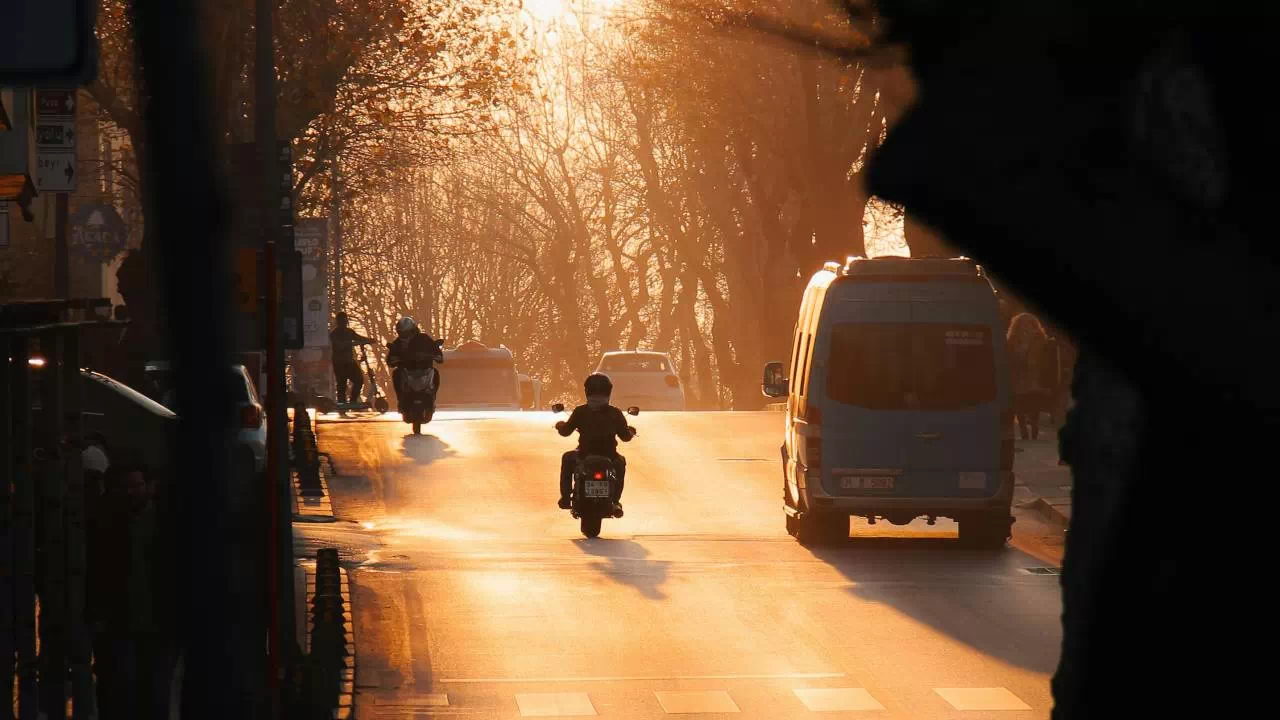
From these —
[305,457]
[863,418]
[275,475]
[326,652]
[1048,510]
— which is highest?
[275,475]

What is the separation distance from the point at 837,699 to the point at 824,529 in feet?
27.6

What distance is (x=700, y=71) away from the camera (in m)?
45.0

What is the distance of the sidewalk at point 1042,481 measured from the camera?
78.4 ft

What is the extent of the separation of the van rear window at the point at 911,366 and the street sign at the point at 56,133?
6.76 m

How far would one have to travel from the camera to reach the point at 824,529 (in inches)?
818

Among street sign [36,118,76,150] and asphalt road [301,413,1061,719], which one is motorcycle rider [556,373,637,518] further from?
street sign [36,118,76,150]

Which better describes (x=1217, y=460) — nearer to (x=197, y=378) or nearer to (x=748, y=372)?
(x=197, y=378)

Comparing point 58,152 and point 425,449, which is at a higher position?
point 58,152

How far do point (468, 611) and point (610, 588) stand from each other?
1.61 m

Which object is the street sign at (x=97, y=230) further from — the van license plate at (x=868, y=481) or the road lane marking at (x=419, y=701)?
the road lane marking at (x=419, y=701)

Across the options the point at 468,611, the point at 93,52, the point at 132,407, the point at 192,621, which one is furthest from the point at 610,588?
the point at 93,52

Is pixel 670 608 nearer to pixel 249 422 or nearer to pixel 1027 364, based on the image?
pixel 249 422

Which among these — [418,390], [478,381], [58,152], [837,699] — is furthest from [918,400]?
[478,381]

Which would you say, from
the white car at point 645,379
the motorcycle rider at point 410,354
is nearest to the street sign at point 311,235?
the motorcycle rider at point 410,354
